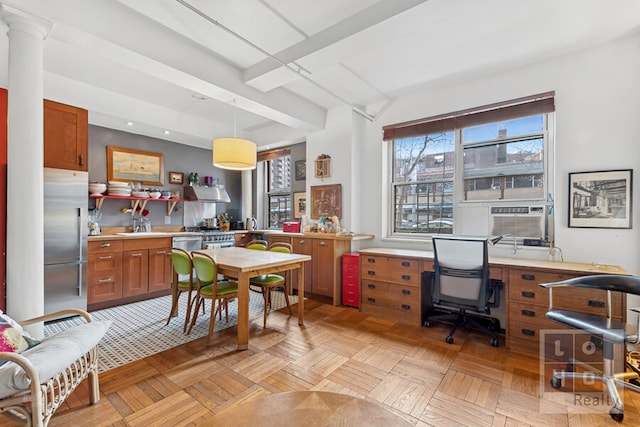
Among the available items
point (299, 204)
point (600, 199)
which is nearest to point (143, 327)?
point (299, 204)

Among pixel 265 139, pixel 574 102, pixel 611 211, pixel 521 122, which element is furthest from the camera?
pixel 265 139

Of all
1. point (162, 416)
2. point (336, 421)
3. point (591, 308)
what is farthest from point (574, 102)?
point (162, 416)

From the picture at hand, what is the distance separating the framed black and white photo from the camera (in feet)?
8.76

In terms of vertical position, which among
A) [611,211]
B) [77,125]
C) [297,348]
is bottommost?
[297,348]

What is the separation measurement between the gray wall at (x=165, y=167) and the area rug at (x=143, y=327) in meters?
1.50

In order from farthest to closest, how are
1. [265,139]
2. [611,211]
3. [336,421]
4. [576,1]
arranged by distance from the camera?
[265,139]
[611,211]
[576,1]
[336,421]

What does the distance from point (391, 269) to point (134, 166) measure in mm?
4390

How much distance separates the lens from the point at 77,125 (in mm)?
3430

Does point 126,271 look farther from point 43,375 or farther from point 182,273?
point 43,375

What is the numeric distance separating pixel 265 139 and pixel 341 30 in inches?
129

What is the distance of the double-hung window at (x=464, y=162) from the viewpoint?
3230 mm

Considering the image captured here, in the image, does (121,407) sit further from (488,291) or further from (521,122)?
(521,122)

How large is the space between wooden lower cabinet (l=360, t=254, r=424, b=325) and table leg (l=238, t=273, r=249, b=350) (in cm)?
165

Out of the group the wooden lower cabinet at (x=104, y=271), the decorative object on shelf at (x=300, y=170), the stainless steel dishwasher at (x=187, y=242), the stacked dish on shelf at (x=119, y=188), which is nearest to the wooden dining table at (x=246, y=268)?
the stainless steel dishwasher at (x=187, y=242)
